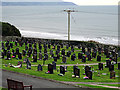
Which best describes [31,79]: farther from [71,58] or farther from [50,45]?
[50,45]

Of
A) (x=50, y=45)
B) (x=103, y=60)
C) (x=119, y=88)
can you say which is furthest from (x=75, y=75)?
(x=50, y=45)

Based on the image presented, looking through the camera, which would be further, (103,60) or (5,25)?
(5,25)

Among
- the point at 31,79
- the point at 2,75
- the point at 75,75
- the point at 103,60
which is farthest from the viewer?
the point at 103,60

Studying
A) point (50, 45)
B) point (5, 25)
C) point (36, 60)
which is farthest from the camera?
point (5, 25)

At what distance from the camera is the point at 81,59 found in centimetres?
2653

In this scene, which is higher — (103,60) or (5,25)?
(5,25)

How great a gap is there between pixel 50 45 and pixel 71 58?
9.25 metres

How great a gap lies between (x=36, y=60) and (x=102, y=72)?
6.97 metres

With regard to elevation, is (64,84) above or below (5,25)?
below

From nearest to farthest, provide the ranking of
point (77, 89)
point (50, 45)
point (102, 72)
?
point (77, 89)
point (102, 72)
point (50, 45)

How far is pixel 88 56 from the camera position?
2581cm

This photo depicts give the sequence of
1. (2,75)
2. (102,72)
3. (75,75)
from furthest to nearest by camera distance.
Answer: (102,72) → (75,75) → (2,75)

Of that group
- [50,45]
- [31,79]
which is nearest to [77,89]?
[31,79]

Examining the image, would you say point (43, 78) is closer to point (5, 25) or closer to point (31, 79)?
point (31, 79)
